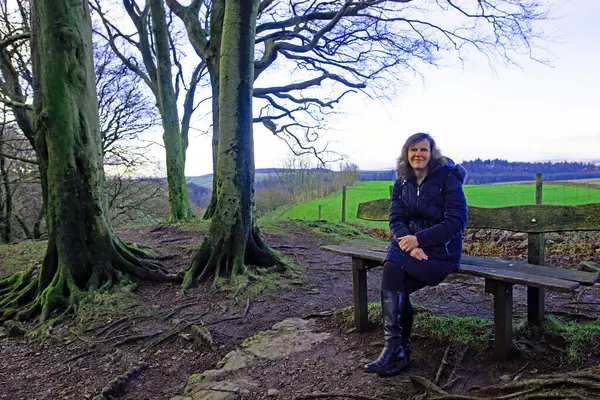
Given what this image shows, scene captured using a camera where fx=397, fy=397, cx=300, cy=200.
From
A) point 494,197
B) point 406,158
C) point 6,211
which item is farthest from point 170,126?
point 494,197

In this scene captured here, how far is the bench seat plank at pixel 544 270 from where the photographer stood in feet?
8.63

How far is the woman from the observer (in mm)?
3008

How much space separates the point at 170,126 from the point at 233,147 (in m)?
7.22

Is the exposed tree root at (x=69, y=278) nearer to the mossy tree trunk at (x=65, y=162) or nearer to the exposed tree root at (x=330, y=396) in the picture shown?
the mossy tree trunk at (x=65, y=162)

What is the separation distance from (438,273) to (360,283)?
34.6 inches

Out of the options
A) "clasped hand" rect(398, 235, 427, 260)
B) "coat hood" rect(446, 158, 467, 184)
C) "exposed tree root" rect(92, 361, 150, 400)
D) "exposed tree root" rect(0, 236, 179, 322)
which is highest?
→ "coat hood" rect(446, 158, 467, 184)

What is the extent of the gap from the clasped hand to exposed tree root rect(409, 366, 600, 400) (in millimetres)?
939

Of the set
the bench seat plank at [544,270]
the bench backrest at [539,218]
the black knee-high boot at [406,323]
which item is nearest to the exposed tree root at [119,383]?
the black knee-high boot at [406,323]

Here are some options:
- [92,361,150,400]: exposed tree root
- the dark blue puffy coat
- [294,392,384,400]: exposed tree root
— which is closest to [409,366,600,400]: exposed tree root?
[294,392,384,400]: exposed tree root

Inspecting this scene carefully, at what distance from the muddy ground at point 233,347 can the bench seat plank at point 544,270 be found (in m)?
0.55

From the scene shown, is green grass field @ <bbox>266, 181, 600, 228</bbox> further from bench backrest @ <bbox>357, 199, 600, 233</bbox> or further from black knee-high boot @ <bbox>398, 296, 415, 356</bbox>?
black knee-high boot @ <bbox>398, 296, 415, 356</bbox>

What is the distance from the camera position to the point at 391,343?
2.97 meters

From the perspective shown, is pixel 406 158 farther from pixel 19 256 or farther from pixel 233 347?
pixel 19 256

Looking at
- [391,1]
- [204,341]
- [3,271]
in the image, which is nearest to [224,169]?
[204,341]
